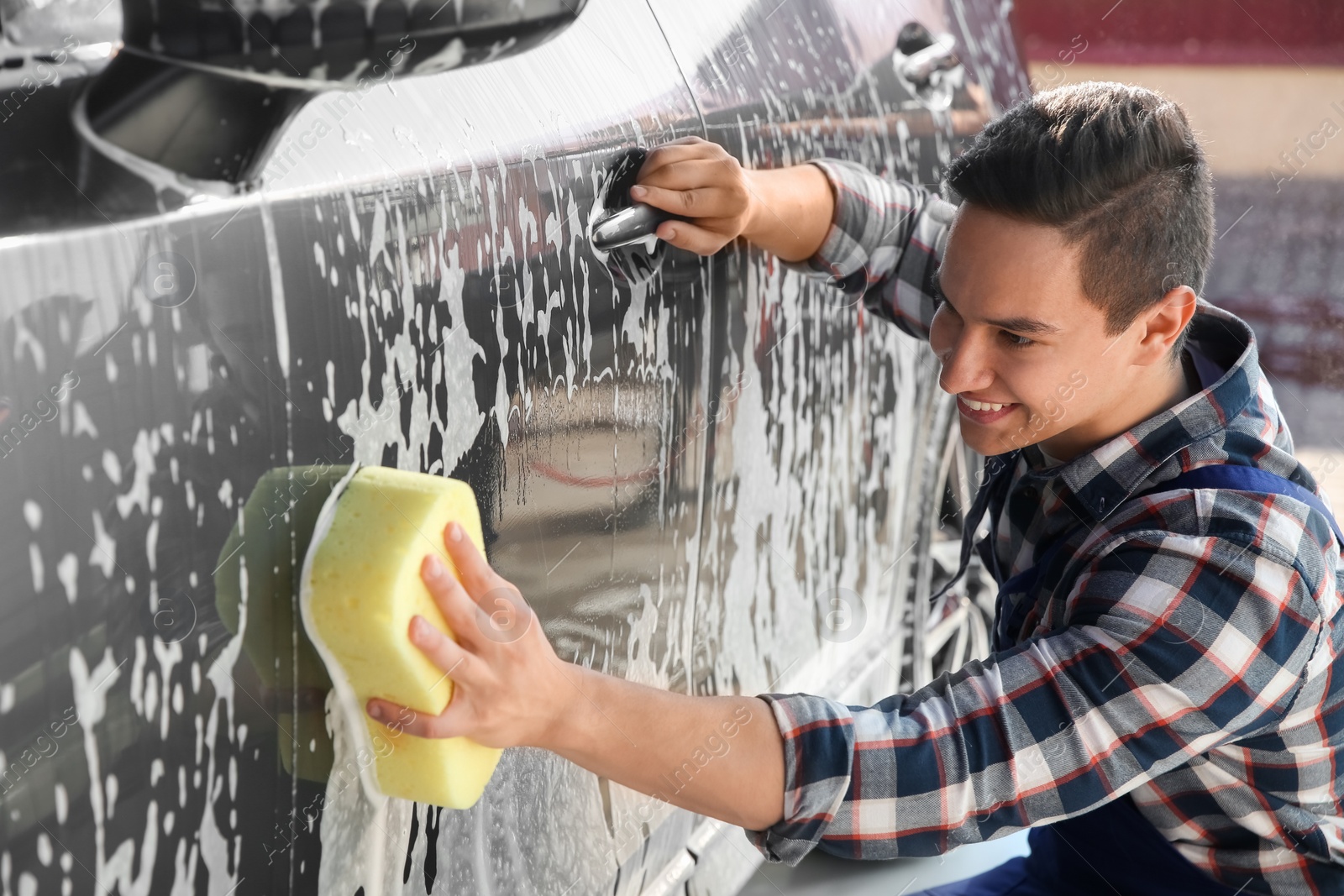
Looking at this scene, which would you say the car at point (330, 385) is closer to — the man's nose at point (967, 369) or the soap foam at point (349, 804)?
the soap foam at point (349, 804)

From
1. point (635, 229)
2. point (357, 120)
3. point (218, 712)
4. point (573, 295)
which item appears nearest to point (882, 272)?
point (635, 229)

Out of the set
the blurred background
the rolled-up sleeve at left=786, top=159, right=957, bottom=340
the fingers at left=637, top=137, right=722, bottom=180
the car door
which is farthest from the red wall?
the car door

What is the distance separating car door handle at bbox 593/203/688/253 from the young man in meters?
0.01

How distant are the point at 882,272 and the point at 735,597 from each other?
51cm

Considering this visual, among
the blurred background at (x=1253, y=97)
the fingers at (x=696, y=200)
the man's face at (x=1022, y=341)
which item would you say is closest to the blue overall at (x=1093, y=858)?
the man's face at (x=1022, y=341)

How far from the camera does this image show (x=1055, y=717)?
110cm

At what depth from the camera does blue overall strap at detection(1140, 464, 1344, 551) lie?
47.9 inches

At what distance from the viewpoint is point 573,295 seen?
3.39 ft

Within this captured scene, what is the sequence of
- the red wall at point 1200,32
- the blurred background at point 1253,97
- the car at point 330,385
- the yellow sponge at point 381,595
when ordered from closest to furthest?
the car at point 330,385, the yellow sponge at point 381,595, the blurred background at point 1253,97, the red wall at point 1200,32

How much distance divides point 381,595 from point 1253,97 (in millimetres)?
7129

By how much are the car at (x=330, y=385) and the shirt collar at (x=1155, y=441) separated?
367 mm

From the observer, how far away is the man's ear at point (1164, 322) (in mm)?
1324

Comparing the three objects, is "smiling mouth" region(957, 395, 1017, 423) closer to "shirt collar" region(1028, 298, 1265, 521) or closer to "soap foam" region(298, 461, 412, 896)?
"shirt collar" region(1028, 298, 1265, 521)

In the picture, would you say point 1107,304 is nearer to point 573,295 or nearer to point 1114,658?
point 1114,658
